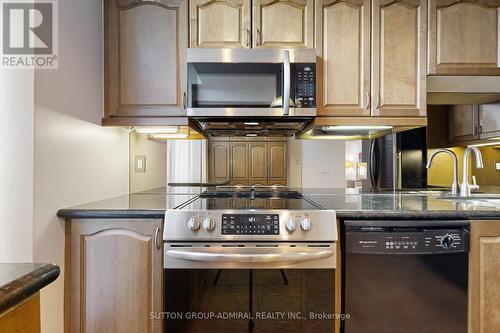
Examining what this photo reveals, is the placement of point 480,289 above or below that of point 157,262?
below

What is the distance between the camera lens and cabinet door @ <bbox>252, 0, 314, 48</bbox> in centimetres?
171

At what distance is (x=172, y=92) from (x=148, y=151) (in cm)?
66

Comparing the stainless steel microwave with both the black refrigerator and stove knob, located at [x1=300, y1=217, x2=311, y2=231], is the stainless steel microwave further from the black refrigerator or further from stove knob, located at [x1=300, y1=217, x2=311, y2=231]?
the black refrigerator

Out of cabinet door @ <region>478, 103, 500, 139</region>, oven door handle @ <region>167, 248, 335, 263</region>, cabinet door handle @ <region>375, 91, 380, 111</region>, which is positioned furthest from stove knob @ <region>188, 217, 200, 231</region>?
cabinet door @ <region>478, 103, 500, 139</region>

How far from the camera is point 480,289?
4.37 ft

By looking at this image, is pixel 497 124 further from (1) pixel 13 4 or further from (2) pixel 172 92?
(1) pixel 13 4

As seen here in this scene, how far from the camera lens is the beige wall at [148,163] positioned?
2104mm

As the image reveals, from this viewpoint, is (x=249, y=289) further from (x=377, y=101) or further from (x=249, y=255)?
(x=377, y=101)

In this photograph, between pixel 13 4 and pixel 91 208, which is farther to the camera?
pixel 91 208

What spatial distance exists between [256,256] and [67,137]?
1022 millimetres

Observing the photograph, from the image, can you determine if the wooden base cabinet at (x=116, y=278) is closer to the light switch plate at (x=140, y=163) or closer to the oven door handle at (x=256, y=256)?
the oven door handle at (x=256, y=256)

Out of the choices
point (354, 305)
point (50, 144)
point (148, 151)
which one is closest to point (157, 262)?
point (50, 144)

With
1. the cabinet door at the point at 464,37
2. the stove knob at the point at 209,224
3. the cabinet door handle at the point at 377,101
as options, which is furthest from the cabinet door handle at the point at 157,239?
the cabinet door at the point at 464,37

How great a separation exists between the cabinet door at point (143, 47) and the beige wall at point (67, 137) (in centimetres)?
7
